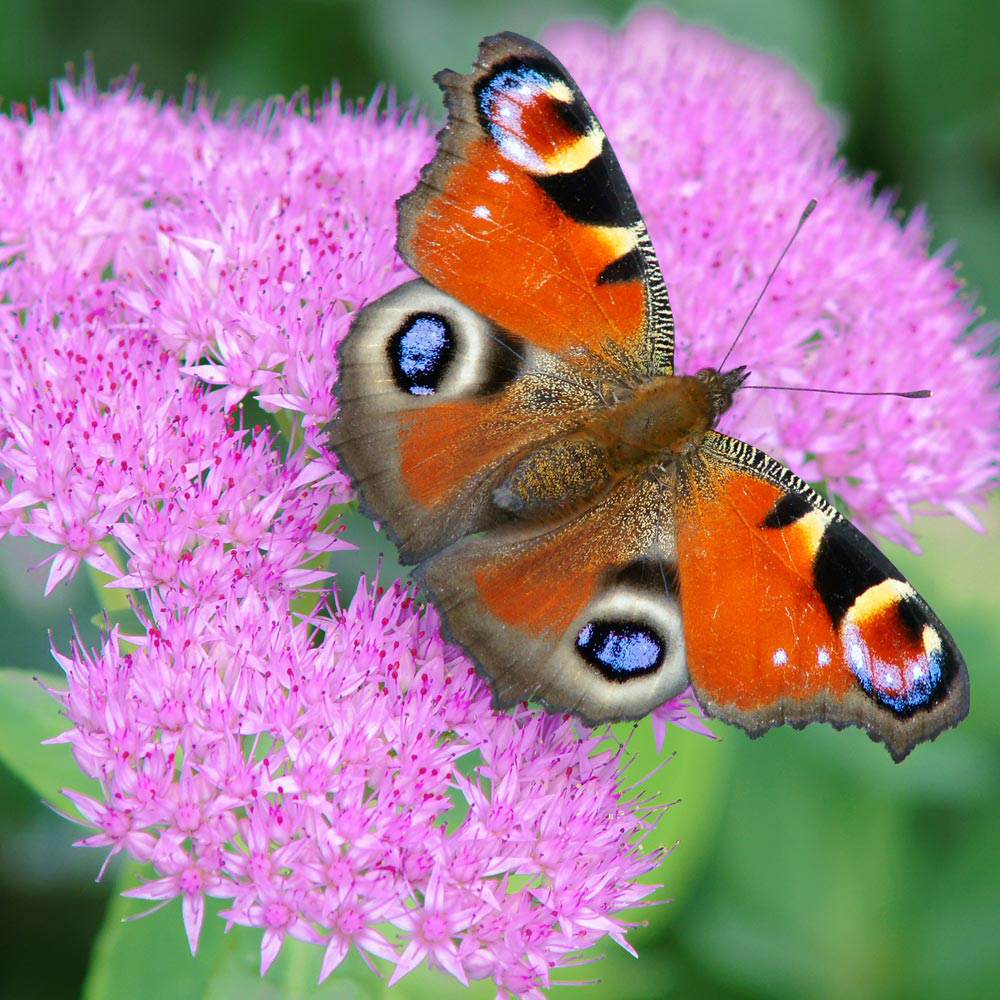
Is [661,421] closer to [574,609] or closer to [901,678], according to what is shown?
[574,609]

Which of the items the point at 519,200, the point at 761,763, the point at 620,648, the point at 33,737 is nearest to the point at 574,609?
the point at 620,648

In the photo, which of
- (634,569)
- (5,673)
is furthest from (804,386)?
(5,673)

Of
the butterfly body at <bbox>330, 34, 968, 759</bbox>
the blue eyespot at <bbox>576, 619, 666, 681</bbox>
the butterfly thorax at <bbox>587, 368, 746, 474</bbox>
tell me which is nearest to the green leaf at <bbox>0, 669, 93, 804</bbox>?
the butterfly body at <bbox>330, 34, 968, 759</bbox>

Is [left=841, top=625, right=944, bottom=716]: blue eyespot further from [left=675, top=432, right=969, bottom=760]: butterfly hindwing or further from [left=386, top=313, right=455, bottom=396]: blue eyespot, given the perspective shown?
[left=386, top=313, right=455, bottom=396]: blue eyespot

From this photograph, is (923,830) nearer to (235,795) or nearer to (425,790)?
(425,790)

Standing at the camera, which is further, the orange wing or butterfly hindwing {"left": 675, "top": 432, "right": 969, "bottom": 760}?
the orange wing

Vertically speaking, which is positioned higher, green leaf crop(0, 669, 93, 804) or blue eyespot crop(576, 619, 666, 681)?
blue eyespot crop(576, 619, 666, 681)

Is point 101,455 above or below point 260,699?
above
